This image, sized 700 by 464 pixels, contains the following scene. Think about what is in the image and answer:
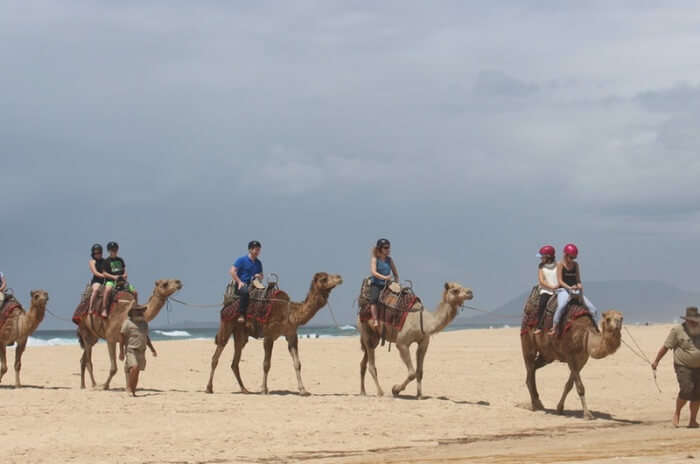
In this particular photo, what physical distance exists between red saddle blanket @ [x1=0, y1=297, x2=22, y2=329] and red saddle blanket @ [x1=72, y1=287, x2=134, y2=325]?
1.51 metres

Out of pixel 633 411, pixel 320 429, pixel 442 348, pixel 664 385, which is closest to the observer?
pixel 320 429

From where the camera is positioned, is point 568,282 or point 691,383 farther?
point 568,282

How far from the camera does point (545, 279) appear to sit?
741 inches

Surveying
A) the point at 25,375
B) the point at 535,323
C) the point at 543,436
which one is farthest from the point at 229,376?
the point at 543,436

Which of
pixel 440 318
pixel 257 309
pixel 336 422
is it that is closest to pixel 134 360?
pixel 257 309

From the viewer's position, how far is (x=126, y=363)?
1936cm

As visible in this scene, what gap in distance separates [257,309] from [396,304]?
2.76 meters

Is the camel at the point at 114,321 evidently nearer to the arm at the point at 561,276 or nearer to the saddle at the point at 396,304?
the saddle at the point at 396,304

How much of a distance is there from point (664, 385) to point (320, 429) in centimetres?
1234

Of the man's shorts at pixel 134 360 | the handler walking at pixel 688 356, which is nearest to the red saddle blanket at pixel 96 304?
the man's shorts at pixel 134 360

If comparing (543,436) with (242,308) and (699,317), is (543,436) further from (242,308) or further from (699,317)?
(242,308)

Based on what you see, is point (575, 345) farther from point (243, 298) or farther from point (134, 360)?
point (134, 360)

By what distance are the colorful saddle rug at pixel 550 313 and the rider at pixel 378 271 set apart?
8.52 ft

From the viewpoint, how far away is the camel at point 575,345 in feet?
55.9
